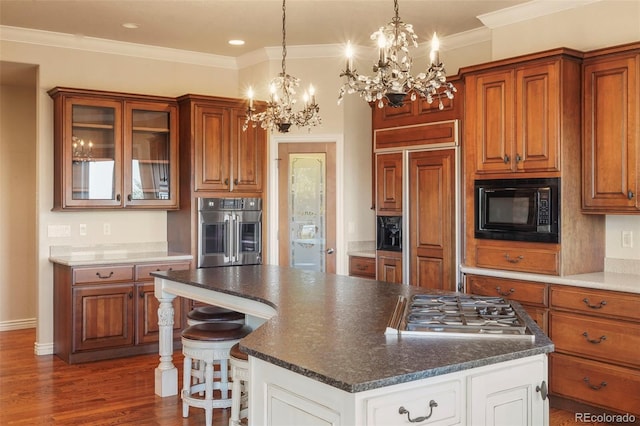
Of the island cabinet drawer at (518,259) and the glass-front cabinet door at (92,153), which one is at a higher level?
the glass-front cabinet door at (92,153)

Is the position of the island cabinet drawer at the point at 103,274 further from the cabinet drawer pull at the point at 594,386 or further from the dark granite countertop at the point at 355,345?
the cabinet drawer pull at the point at 594,386

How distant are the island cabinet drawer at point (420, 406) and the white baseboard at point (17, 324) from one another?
6.18m

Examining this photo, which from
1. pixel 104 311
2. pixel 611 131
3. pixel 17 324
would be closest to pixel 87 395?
pixel 104 311

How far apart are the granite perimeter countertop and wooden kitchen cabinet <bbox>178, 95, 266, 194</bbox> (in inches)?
28.2

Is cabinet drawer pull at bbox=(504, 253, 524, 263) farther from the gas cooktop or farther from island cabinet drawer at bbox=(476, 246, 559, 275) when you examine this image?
the gas cooktop

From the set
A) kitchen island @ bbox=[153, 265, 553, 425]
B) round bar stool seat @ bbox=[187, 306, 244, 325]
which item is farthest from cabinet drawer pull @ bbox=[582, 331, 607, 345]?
round bar stool seat @ bbox=[187, 306, 244, 325]

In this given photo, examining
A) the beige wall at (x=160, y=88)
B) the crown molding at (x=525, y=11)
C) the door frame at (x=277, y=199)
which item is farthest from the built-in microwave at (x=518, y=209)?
the door frame at (x=277, y=199)

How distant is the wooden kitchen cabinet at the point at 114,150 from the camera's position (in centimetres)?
545

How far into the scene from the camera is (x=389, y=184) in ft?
17.7

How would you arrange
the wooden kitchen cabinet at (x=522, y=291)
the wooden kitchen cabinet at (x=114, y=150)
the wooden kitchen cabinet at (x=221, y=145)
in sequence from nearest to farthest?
the wooden kitchen cabinet at (x=522, y=291)
the wooden kitchen cabinet at (x=114, y=150)
the wooden kitchen cabinet at (x=221, y=145)

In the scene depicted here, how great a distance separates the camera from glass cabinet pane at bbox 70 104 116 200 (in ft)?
18.0

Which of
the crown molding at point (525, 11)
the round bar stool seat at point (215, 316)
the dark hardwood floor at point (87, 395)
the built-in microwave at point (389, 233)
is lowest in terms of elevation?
the dark hardwood floor at point (87, 395)

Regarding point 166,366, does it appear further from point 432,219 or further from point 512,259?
point 512,259

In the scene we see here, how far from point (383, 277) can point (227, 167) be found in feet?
5.94
